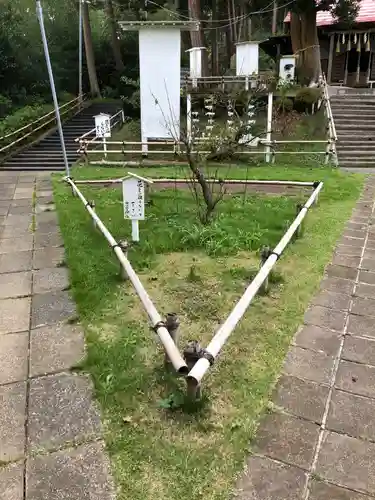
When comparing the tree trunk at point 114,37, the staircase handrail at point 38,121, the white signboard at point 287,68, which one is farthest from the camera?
the tree trunk at point 114,37

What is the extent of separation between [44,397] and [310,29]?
16.9m

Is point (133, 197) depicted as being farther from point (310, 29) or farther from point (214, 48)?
point (214, 48)

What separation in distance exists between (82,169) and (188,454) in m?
10.7

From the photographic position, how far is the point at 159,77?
1347cm

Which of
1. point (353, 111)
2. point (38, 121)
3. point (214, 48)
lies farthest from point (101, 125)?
point (214, 48)

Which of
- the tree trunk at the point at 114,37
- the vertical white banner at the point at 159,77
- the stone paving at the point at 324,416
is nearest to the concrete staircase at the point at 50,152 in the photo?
the vertical white banner at the point at 159,77

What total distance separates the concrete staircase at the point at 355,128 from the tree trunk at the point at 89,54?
13.9 metres

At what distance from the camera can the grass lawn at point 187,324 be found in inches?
93.4

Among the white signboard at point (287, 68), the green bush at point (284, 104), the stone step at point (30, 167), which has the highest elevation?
the white signboard at point (287, 68)

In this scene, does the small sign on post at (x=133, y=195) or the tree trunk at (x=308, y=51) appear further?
the tree trunk at (x=308, y=51)

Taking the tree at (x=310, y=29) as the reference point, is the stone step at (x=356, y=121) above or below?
below

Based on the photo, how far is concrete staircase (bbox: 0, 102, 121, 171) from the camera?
14.1m

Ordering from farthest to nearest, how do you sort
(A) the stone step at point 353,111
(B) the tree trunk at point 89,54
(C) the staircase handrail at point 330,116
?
(B) the tree trunk at point 89,54
(A) the stone step at point 353,111
(C) the staircase handrail at point 330,116

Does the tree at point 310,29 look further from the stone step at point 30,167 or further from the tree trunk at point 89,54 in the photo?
the tree trunk at point 89,54
